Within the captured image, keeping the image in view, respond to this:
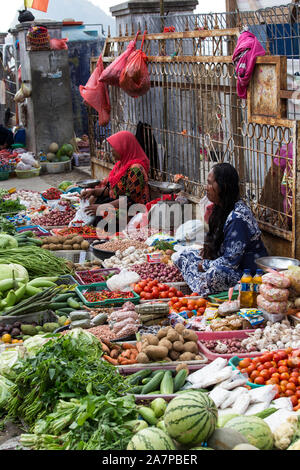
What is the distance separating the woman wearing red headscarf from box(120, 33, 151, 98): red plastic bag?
664 millimetres

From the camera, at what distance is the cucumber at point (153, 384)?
3.83 metres

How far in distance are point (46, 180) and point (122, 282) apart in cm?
773

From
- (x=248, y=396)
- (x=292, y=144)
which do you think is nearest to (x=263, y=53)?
(x=292, y=144)

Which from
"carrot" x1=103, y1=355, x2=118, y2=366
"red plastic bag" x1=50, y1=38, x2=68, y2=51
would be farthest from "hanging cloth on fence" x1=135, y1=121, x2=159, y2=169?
"red plastic bag" x1=50, y1=38, x2=68, y2=51

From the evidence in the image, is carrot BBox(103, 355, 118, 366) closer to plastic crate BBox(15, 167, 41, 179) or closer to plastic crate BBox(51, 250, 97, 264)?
plastic crate BBox(51, 250, 97, 264)

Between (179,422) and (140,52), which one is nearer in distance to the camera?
(179,422)

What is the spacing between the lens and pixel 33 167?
13750 millimetres

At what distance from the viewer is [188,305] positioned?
5.33 meters

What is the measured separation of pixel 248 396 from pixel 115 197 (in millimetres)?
5113

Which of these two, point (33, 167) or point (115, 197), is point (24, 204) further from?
point (33, 167)

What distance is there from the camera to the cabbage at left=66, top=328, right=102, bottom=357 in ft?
13.0

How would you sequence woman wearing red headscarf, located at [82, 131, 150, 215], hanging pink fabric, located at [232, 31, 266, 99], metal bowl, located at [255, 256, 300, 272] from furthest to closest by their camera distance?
woman wearing red headscarf, located at [82, 131, 150, 215] < hanging pink fabric, located at [232, 31, 266, 99] < metal bowl, located at [255, 256, 300, 272]

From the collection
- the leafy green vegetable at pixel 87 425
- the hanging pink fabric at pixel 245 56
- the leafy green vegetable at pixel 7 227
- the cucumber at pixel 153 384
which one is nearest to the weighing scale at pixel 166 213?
the leafy green vegetable at pixel 7 227

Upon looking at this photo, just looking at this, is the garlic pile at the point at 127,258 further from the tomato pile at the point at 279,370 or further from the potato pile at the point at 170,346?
the tomato pile at the point at 279,370
